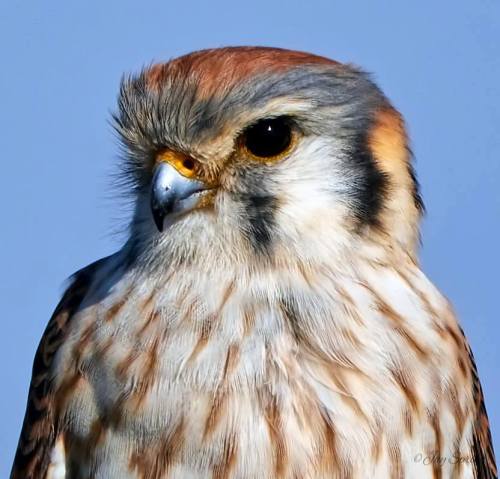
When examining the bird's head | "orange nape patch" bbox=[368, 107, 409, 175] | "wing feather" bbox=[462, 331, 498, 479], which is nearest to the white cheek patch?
the bird's head

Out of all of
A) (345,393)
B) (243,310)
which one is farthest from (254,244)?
(345,393)

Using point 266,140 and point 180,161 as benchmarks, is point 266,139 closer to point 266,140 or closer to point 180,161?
point 266,140

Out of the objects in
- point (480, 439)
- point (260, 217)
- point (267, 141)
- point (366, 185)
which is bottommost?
point (480, 439)

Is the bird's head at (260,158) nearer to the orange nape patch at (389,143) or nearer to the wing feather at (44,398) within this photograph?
the orange nape patch at (389,143)

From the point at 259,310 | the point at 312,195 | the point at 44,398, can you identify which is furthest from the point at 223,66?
the point at 44,398

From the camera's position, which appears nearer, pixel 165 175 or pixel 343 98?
pixel 165 175

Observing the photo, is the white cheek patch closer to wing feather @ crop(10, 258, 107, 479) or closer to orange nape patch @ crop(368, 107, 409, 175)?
orange nape patch @ crop(368, 107, 409, 175)

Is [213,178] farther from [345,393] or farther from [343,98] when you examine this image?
[345,393]
